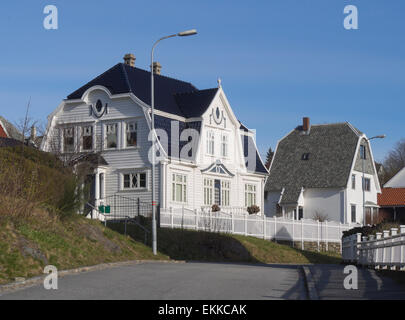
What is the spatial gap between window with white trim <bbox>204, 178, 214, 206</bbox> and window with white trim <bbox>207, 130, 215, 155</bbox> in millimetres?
1647

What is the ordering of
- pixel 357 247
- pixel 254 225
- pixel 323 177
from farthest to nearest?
pixel 323 177 → pixel 254 225 → pixel 357 247

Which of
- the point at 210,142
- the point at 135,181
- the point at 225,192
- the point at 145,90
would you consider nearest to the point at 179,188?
the point at 135,181

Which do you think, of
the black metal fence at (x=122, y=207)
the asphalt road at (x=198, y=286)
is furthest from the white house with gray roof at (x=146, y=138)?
the asphalt road at (x=198, y=286)

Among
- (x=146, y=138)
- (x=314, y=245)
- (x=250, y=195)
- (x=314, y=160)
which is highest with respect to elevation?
(x=314, y=160)

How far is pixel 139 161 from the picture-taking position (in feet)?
128

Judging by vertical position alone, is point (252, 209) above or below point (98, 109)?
below

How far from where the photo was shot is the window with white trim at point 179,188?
3903cm

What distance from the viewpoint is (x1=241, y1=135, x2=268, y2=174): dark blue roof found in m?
45.8

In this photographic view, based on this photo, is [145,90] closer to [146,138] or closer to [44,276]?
[146,138]

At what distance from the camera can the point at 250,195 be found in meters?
45.9

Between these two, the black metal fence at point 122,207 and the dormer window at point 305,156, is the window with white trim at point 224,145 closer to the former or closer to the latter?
the black metal fence at point 122,207

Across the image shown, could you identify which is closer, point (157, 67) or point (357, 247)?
point (357, 247)

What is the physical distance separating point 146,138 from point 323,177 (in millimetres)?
22943
